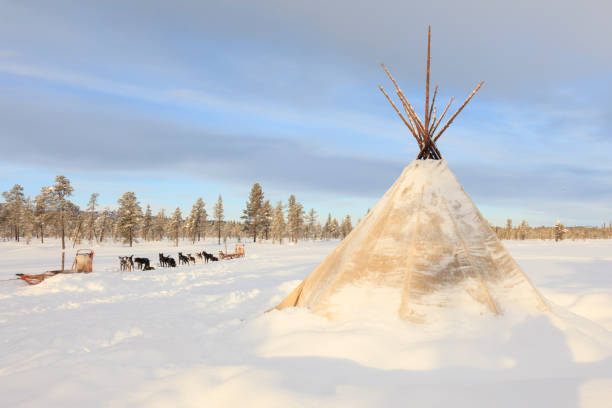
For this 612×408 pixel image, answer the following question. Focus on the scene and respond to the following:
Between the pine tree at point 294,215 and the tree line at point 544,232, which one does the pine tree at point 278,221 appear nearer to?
the pine tree at point 294,215

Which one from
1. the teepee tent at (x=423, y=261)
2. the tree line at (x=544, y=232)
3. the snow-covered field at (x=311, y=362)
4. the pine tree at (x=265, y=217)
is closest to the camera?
the snow-covered field at (x=311, y=362)

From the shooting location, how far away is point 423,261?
530cm

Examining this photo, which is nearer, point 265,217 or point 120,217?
point 120,217

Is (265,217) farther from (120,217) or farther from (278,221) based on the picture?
(120,217)

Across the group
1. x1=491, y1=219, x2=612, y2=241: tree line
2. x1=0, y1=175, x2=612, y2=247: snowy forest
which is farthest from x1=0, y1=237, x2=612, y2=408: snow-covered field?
x1=491, y1=219, x2=612, y2=241: tree line

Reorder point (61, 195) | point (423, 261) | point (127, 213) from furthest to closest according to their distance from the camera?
point (127, 213) < point (61, 195) < point (423, 261)

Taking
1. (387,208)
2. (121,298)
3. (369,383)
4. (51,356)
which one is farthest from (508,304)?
(121,298)

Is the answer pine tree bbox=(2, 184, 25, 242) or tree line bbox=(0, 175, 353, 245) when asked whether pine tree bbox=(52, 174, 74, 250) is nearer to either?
Answer: tree line bbox=(0, 175, 353, 245)

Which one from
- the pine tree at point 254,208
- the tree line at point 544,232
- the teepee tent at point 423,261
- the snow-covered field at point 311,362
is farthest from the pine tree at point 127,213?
the tree line at point 544,232

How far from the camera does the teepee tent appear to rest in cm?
500

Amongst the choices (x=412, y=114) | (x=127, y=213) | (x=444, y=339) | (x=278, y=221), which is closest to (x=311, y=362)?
(x=444, y=339)

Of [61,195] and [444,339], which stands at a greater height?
[61,195]

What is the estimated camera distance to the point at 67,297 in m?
10.2

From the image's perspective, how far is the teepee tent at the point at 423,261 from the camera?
5.00m
